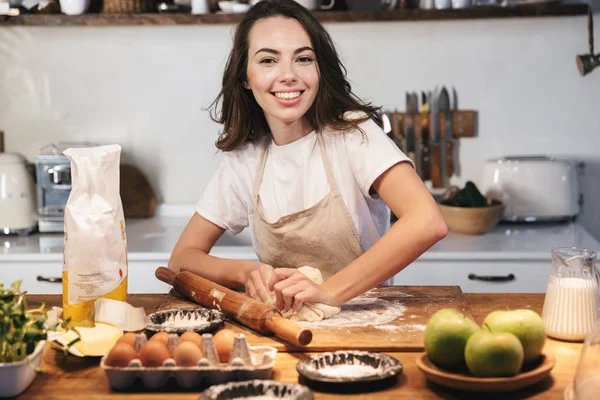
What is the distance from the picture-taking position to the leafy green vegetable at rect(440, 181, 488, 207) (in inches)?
114

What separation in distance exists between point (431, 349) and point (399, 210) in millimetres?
580

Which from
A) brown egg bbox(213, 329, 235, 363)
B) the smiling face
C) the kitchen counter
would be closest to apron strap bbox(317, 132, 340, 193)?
the smiling face

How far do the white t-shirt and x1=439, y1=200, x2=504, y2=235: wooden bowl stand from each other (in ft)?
2.99

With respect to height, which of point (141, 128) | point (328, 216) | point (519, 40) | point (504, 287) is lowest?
point (504, 287)

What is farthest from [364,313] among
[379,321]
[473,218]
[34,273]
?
[34,273]

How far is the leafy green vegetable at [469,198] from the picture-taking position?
2.88 m

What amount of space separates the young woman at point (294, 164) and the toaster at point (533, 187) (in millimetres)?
1139

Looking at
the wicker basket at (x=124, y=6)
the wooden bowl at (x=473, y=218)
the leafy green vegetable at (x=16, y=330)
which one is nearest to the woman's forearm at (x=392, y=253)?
the leafy green vegetable at (x=16, y=330)

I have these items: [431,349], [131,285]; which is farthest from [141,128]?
[431,349]

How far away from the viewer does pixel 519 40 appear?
3137 mm

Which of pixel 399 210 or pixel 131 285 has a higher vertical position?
pixel 399 210

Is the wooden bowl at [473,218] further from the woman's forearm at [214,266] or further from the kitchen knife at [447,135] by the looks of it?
the woman's forearm at [214,266]

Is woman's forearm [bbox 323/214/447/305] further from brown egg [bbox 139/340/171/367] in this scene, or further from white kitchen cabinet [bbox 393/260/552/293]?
white kitchen cabinet [bbox 393/260/552/293]

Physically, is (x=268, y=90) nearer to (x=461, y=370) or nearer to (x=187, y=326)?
(x=187, y=326)
